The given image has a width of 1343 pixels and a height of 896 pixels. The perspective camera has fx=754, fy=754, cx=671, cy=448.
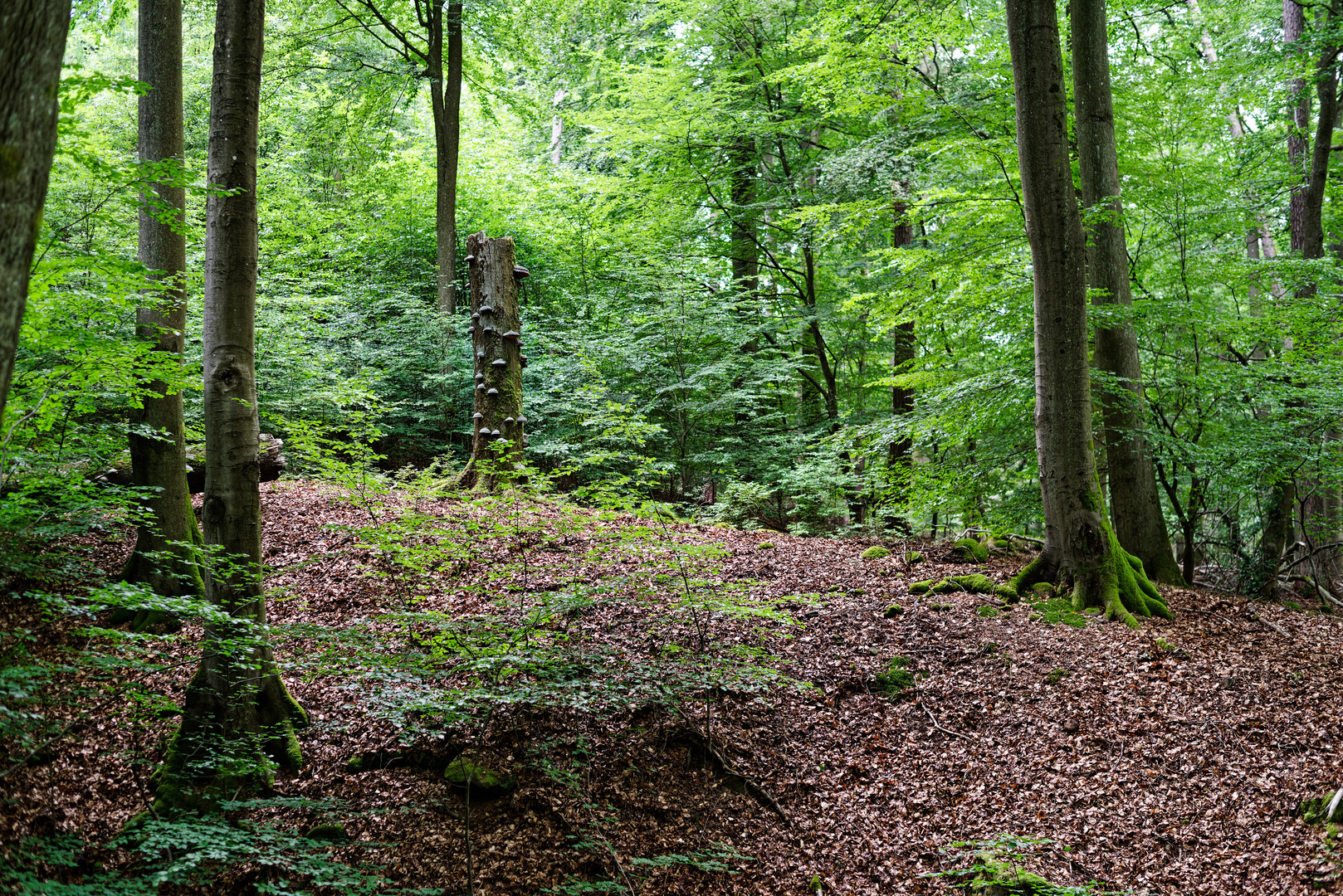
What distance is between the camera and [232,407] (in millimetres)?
4016

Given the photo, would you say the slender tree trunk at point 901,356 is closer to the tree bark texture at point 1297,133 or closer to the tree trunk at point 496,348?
the tree bark texture at point 1297,133

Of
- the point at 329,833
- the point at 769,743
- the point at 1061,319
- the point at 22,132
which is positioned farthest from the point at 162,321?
the point at 1061,319

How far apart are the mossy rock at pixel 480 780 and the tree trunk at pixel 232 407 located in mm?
982

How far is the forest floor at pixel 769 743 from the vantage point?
4.00 meters

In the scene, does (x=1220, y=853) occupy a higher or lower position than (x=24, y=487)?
lower

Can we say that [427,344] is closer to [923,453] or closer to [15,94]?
[923,453]

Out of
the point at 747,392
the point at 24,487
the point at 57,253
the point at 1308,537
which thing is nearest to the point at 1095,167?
the point at 747,392

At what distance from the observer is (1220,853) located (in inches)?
162

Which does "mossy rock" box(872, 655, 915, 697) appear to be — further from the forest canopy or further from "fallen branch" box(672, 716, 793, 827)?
"fallen branch" box(672, 716, 793, 827)

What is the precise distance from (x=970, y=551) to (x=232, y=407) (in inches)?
291

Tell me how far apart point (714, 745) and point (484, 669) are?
1754 mm

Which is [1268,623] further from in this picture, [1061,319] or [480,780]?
[480,780]

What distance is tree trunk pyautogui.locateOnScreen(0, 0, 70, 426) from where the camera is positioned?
1.25 meters

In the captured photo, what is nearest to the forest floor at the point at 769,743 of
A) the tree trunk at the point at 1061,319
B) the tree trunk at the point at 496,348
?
the tree trunk at the point at 1061,319
